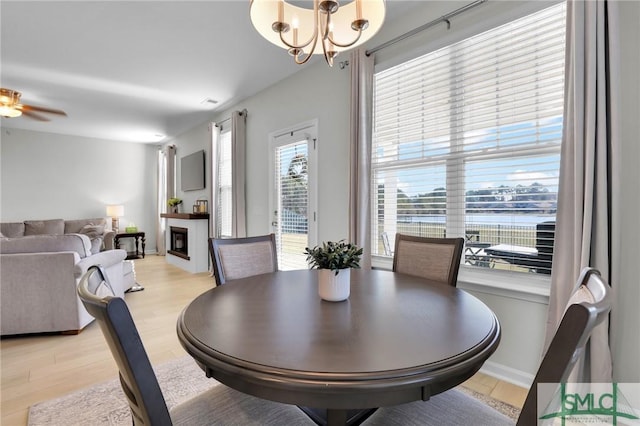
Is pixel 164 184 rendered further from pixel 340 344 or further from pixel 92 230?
pixel 340 344

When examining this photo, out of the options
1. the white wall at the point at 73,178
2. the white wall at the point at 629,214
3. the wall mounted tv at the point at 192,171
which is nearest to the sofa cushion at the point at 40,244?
the wall mounted tv at the point at 192,171

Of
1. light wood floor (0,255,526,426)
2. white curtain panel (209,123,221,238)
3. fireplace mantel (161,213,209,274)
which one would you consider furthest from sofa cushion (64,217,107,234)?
light wood floor (0,255,526,426)

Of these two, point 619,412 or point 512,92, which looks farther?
point 512,92

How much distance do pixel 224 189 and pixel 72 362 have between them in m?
3.27

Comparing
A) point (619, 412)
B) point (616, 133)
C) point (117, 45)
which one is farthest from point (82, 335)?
point (616, 133)

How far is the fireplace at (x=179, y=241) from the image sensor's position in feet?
19.0

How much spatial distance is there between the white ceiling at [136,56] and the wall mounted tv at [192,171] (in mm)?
954

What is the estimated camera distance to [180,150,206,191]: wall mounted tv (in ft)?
18.8

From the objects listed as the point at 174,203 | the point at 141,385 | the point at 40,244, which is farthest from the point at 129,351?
the point at 174,203

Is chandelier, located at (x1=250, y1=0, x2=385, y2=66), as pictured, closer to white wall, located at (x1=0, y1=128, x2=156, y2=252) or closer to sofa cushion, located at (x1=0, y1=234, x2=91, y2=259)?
sofa cushion, located at (x1=0, y1=234, x2=91, y2=259)

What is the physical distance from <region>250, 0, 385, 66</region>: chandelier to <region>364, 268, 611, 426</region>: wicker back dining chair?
1466 millimetres

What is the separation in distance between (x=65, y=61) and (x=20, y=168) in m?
4.22

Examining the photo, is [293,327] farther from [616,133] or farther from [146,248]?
[146,248]

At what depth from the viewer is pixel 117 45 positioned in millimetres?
2986
